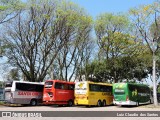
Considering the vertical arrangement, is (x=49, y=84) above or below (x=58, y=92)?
above

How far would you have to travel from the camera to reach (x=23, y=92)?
31.5m

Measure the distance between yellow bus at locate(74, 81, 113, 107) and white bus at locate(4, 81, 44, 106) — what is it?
16.2 ft

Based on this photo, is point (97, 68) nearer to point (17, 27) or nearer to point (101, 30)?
point (101, 30)

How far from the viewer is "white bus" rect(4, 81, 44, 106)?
3069 cm

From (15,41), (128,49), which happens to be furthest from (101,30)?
(15,41)

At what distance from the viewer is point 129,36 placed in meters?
41.8

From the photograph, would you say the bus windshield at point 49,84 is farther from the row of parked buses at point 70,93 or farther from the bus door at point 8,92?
the bus door at point 8,92

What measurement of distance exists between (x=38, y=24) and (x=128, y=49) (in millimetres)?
14856

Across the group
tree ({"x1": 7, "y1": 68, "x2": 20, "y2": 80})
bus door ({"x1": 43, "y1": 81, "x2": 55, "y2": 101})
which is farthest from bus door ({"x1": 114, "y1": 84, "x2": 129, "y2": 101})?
tree ({"x1": 7, "y1": 68, "x2": 20, "y2": 80})

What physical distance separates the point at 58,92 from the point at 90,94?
3382mm

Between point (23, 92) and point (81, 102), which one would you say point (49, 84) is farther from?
point (81, 102)

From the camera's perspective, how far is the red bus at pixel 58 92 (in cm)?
3023

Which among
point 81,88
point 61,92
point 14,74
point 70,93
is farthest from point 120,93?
point 14,74

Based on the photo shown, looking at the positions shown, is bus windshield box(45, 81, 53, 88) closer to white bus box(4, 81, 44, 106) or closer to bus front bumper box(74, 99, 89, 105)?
white bus box(4, 81, 44, 106)
